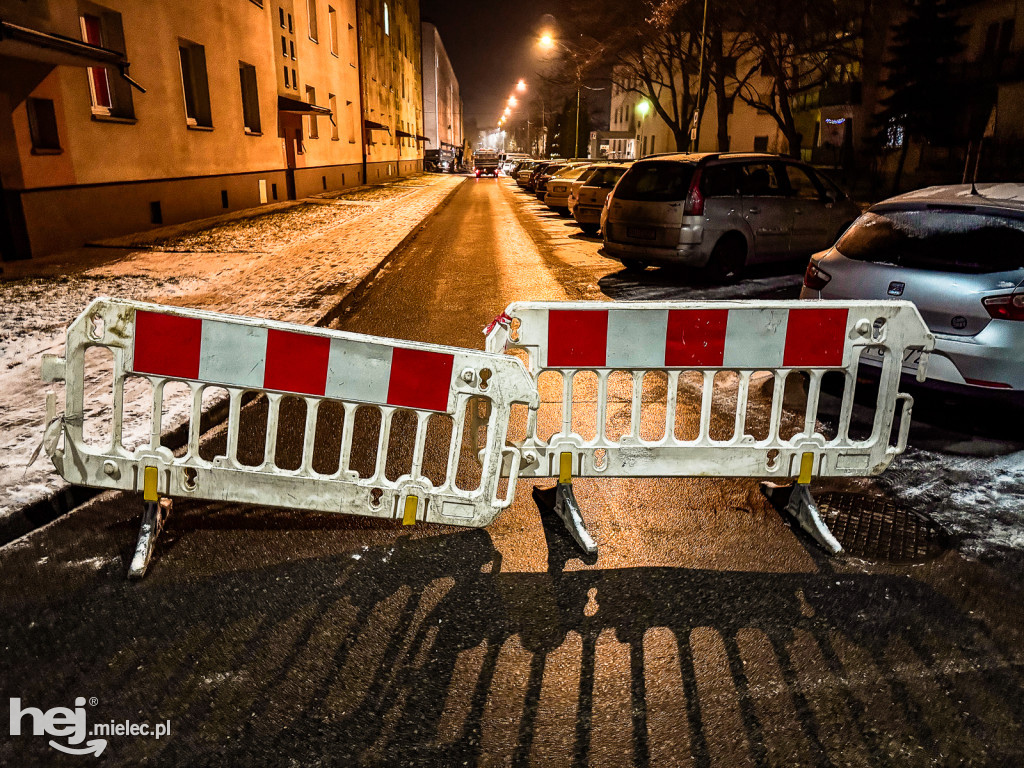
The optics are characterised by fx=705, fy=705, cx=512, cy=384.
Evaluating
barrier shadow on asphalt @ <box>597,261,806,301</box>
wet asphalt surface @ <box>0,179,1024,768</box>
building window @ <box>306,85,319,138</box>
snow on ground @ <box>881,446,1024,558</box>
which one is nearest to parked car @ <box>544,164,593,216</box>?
building window @ <box>306,85,319,138</box>

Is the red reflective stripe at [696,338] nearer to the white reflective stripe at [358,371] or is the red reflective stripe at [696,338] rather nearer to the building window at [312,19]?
the white reflective stripe at [358,371]

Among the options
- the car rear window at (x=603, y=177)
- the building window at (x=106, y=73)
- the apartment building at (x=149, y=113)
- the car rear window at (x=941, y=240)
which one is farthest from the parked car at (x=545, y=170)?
the car rear window at (x=941, y=240)

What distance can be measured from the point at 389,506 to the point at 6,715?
5.24ft

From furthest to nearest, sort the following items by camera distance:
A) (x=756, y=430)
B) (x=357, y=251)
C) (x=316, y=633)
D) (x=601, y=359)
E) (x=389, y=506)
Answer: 1. (x=357, y=251)
2. (x=756, y=430)
3. (x=601, y=359)
4. (x=389, y=506)
5. (x=316, y=633)

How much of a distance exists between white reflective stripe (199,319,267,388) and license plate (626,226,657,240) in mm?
8441

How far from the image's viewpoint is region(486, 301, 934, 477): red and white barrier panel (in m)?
3.60

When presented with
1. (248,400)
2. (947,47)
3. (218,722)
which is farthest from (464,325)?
(947,47)

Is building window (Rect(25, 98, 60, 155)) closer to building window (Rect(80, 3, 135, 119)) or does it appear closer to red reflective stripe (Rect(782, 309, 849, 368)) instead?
building window (Rect(80, 3, 135, 119))

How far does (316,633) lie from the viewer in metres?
2.86

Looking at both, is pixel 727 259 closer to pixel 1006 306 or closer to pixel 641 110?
pixel 1006 306

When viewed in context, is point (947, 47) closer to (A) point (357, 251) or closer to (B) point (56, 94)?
(A) point (357, 251)

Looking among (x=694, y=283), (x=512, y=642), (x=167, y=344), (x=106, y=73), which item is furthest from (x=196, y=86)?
(x=512, y=642)

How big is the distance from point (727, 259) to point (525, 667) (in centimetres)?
927

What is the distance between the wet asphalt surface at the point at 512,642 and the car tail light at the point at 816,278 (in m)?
2.68
